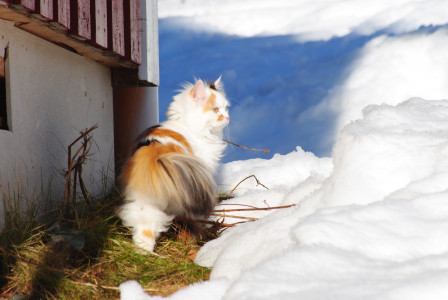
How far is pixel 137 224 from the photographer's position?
112 inches

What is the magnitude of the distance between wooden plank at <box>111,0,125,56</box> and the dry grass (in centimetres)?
158

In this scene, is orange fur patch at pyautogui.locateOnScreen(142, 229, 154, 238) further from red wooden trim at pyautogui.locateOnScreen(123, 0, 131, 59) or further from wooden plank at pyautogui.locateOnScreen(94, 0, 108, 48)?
red wooden trim at pyautogui.locateOnScreen(123, 0, 131, 59)

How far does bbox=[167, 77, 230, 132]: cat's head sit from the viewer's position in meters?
3.88

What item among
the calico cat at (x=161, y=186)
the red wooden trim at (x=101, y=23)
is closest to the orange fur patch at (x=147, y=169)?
the calico cat at (x=161, y=186)

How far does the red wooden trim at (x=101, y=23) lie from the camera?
12.0 ft

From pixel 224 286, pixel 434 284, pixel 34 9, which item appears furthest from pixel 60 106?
pixel 434 284

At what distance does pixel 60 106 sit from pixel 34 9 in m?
1.03

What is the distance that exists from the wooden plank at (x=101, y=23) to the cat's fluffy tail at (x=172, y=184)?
1254 mm

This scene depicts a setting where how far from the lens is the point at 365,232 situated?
151 cm

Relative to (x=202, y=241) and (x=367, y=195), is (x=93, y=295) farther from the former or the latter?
(x=367, y=195)

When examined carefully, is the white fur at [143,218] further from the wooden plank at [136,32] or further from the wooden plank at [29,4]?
the wooden plank at [136,32]

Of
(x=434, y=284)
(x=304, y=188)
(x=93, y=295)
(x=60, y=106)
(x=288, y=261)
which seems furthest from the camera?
(x=60, y=106)

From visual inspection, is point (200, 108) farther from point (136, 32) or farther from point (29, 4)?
point (29, 4)

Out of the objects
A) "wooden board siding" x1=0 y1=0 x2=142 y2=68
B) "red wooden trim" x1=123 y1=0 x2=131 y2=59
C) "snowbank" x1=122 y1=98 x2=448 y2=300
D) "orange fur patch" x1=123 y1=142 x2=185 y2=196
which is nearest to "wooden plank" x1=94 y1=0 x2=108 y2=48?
"wooden board siding" x1=0 y1=0 x2=142 y2=68
